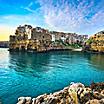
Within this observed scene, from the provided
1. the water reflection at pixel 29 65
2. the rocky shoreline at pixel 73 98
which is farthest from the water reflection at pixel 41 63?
the rocky shoreline at pixel 73 98

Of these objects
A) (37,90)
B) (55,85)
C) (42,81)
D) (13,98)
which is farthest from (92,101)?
(42,81)

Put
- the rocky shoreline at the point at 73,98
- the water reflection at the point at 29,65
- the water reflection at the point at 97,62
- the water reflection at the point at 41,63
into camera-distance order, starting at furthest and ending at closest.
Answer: the water reflection at the point at 97,62, the water reflection at the point at 41,63, the water reflection at the point at 29,65, the rocky shoreline at the point at 73,98

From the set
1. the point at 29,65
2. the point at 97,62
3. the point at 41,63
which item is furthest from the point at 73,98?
the point at 97,62

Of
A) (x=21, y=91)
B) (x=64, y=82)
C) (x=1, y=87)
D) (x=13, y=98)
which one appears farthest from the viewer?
(x=64, y=82)

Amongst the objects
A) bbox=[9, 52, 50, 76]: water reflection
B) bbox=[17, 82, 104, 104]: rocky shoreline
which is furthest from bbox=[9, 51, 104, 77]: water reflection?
bbox=[17, 82, 104, 104]: rocky shoreline

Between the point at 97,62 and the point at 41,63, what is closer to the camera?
the point at 41,63

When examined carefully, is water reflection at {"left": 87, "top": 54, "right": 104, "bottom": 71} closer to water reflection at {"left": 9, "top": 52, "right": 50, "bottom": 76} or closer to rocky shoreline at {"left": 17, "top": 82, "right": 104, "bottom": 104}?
water reflection at {"left": 9, "top": 52, "right": 50, "bottom": 76}

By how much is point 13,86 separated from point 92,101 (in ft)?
104

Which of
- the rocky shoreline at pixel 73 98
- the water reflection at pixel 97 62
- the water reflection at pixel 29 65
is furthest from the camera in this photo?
the water reflection at pixel 97 62

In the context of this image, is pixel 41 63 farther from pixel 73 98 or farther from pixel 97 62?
pixel 73 98

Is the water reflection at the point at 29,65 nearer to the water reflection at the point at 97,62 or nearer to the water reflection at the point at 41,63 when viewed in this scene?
the water reflection at the point at 41,63

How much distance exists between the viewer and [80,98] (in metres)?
37.8

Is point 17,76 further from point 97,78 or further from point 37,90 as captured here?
point 97,78

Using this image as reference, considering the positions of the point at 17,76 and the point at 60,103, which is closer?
the point at 60,103
